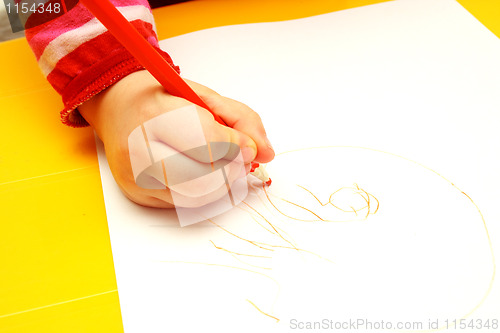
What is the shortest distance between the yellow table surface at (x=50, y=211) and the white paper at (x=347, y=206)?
0.05ft

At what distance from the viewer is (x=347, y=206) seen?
0.36 metres

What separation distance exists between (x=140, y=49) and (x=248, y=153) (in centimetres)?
9

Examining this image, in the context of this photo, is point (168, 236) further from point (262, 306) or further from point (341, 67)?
point (341, 67)

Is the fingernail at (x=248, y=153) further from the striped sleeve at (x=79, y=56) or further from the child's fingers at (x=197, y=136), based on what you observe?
the striped sleeve at (x=79, y=56)

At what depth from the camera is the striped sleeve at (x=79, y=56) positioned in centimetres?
42

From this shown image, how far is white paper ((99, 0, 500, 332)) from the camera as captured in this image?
309 mm

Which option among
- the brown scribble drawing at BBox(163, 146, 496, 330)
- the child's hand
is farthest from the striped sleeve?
the brown scribble drawing at BBox(163, 146, 496, 330)

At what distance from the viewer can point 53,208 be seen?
1.29 ft

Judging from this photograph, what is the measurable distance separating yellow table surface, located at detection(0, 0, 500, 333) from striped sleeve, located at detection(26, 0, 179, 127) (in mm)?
42

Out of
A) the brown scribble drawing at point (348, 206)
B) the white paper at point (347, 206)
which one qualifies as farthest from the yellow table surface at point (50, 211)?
the brown scribble drawing at point (348, 206)

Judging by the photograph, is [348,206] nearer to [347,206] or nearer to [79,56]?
[347,206]

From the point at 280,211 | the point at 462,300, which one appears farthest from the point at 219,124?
the point at 462,300

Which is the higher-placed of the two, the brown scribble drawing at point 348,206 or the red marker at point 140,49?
the red marker at point 140,49

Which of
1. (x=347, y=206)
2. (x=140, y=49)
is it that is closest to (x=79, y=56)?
(x=140, y=49)
